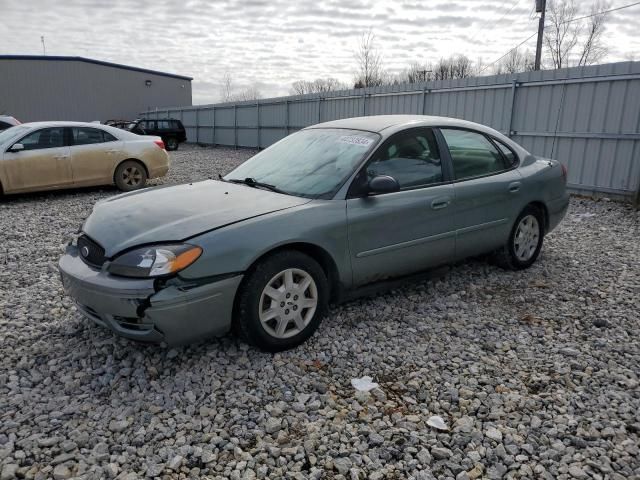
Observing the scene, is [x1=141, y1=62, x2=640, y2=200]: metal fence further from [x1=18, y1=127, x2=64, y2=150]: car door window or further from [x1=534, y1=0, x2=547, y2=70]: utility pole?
[x1=534, y1=0, x2=547, y2=70]: utility pole

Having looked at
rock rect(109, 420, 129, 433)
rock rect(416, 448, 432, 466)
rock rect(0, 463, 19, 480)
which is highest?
rock rect(416, 448, 432, 466)

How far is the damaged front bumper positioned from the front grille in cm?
6

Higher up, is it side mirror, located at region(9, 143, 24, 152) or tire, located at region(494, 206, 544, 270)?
side mirror, located at region(9, 143, 24, 152)

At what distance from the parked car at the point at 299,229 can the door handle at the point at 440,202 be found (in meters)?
0.01

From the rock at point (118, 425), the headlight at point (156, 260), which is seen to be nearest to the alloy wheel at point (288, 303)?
the headlight at point (156, 260)

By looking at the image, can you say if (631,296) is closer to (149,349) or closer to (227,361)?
(227,361)

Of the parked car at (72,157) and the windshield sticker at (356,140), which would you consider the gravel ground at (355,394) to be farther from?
the parked car at (72,157)

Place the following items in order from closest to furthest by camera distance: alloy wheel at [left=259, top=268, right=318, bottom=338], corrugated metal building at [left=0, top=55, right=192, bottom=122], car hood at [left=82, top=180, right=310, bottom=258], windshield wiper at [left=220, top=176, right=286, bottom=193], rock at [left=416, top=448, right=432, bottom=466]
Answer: rock at [left=416, top=448, right=432, bottom=466] < car hood at [left=82, top=180, right=310, bottom=258] < alloy wheel at [left=259, top=268, right=318, bottom=338] < windshield wiper at [left=220, top=176, right=286, bottom=193] < corrugated metal building at [left=0, top=55, right=192, bottom=122]

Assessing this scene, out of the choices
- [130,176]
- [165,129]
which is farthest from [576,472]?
[165,129]

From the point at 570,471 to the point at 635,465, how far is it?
33 centimetres

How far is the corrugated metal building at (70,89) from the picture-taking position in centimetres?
3503

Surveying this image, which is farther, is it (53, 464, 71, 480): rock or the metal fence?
the metal fence

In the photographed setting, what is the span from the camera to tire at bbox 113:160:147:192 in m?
9.91

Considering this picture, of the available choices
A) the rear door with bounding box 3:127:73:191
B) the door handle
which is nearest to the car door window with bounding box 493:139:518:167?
the door handle
